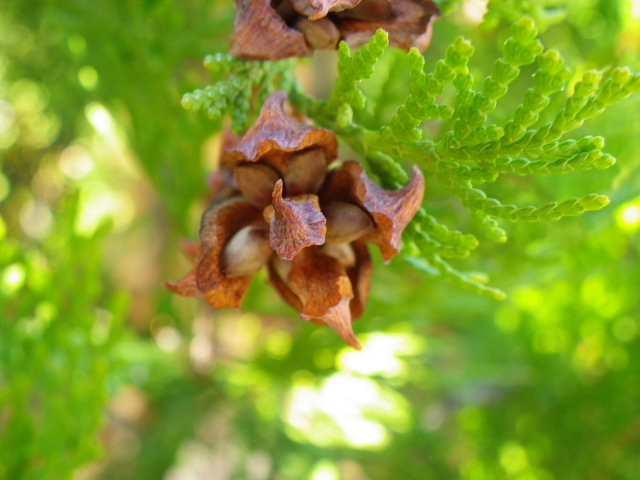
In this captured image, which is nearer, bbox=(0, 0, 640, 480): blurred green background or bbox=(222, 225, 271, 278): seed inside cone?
bbox=(222, 225, 271, 278): seed inside cone

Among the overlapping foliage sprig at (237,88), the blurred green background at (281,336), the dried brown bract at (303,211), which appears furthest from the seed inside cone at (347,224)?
the blurred green background at (281,336)

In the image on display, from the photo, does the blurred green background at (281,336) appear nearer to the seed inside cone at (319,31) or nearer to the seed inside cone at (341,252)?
the seed inside cone at (319,31)

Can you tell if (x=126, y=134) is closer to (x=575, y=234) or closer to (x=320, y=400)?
(x=320, y=400)

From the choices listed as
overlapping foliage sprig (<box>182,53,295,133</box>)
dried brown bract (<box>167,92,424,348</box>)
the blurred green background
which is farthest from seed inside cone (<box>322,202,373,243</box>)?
the blurred green background

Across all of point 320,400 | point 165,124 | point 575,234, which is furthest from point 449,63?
point 320,400

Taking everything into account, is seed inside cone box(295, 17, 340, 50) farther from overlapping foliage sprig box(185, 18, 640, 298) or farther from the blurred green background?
the blurred green background

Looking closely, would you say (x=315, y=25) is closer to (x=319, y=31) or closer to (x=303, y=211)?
(x=319, y=31)
